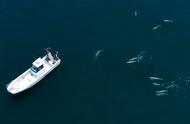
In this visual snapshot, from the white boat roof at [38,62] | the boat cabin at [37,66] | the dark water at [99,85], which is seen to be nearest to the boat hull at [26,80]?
the boat cabin at [37,66]

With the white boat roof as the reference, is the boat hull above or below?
below

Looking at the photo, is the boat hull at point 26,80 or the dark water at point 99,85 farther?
the boat hull at point 26,80

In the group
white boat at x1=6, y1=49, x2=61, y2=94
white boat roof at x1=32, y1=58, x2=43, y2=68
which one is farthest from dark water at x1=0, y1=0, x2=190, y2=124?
white boat roof at x1=32, y1=58, x2=43, y2=68

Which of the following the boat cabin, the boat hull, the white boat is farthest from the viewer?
the boat cabin

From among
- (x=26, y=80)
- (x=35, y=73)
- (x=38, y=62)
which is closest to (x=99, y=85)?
(x=35, y=73)

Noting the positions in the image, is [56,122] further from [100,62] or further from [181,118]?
[181,118]

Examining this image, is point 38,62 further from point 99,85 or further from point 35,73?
point 99,85

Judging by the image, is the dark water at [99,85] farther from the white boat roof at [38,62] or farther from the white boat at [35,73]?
the white boat roof at [38,62]

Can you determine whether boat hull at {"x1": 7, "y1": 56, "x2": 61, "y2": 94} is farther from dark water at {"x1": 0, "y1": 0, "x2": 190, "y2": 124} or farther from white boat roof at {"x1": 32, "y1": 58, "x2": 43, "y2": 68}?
white boat roof at {"x1": 32, "y1": 58, "x2": 43, "y2": 68}

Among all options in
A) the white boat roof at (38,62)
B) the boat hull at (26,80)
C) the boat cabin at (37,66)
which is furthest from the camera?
the white boat roof at (38,62)
